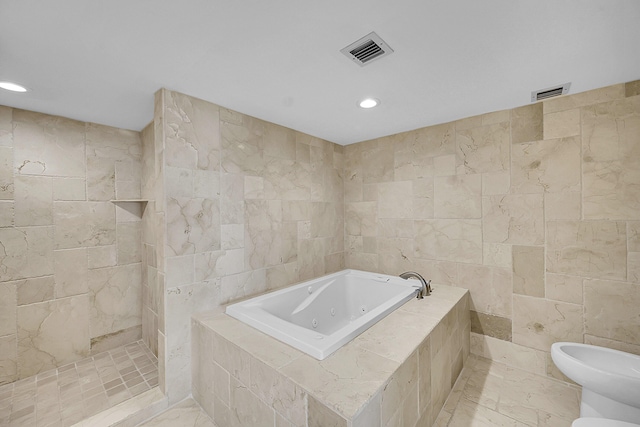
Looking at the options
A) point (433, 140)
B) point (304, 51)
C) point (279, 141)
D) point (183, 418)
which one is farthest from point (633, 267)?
point (183, 418)

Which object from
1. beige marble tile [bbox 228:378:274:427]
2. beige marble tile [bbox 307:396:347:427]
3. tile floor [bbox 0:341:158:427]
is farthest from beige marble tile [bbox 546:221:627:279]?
tile floor [bbox 0:341:158:427]

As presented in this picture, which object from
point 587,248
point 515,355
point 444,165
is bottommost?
point 515,355

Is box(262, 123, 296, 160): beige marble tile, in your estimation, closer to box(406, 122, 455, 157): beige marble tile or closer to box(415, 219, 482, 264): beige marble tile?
box(406, 122, 455, 157): beige marble tile

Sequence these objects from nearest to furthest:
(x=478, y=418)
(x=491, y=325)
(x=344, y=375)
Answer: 1. (x=344, y=375)
2. (x=478, y=418)
3. (x=491, y=325)

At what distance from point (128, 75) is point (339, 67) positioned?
4.32ft

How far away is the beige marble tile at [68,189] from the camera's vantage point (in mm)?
2148

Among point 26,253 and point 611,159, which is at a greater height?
→ point 611,159

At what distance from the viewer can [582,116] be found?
1.85m

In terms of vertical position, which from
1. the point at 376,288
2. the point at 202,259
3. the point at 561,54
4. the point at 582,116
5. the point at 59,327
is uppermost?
the point at 561,54

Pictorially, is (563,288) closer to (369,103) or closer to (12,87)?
(369,103)

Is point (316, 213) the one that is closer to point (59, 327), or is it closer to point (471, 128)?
point (471, 128)

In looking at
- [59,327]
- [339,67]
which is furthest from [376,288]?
[59,327]

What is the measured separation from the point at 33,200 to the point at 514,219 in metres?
3.94

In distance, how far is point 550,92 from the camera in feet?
5.98
